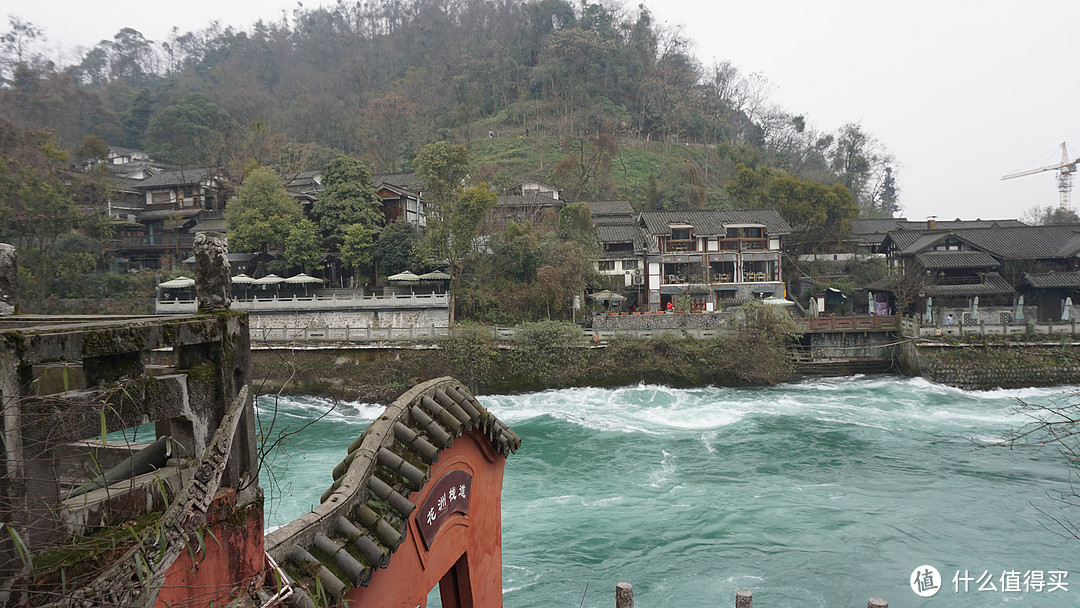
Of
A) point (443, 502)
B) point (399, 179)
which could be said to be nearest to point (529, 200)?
point (399, 179)

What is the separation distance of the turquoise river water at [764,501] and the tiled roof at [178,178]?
2325 cm

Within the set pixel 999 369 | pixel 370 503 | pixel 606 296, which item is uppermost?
pixel 606 296

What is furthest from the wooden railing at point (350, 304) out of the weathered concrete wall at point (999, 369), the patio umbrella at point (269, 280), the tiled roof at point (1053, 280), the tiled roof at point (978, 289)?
the tiled roof at point (1053, 280)

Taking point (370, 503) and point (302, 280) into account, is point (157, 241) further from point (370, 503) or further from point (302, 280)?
point (370, 503)

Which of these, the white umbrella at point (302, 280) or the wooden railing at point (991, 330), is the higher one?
the white umbrella at point (302, 280)

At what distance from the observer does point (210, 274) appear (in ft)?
10.6

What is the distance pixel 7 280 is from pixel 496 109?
207 feet

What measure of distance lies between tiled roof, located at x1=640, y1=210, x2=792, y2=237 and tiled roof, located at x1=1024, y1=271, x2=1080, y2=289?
11536 mm

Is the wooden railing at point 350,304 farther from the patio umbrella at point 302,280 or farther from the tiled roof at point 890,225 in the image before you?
the tiled roof at point 890,225

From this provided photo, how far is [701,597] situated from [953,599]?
4.05 metres

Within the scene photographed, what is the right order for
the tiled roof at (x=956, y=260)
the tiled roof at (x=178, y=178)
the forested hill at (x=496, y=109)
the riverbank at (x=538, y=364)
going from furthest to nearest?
the forested hill at (x=496, y=109), the tiled roof at (x=178, y=178), the tiled roof at (x=956, y=260), the riverbank at (x=538, y=364)

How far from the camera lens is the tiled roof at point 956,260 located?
1215 inches

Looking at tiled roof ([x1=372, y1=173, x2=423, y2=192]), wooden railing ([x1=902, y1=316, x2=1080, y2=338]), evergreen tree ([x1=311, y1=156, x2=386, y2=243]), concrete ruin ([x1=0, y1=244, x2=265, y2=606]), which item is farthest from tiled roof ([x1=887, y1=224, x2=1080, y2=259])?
concrete ruin ([x1=0, y1=244, x2=265, y2=606])

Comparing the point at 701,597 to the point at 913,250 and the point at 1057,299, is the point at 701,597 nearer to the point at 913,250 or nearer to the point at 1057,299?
the point at 913,250
